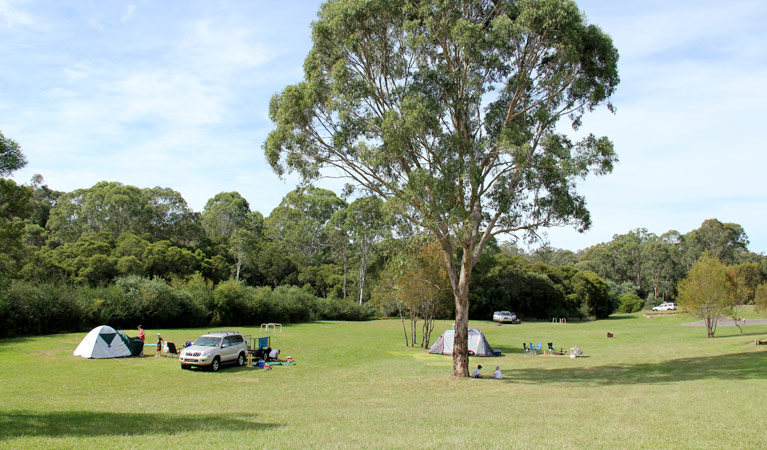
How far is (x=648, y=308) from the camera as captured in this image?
88438mm

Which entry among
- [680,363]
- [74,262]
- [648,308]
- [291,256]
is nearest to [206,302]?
[74,262]

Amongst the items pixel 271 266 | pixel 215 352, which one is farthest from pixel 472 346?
pixel 271 266

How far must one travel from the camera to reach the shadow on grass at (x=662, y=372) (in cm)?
1816

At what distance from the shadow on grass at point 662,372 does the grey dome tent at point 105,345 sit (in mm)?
18013

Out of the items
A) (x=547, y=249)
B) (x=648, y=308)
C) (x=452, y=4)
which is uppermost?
(x=452, y=4)

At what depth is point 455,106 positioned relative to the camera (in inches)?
759

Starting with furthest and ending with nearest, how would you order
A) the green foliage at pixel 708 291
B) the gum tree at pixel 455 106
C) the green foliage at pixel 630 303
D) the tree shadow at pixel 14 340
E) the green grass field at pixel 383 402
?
the green foliage at pixel 630 303
the green foliage at pixel 708 291
the tree shadow at pixel 14 340
the gum tree at pixel 455 106
the green grass field at pixel 383 402

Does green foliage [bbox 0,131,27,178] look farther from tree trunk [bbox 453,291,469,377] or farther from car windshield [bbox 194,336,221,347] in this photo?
tree trunk [bbox 453,291,469,377]

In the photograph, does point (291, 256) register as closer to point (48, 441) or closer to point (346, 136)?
point (346, 136)

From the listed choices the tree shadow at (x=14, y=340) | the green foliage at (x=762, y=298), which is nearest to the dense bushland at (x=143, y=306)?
the tree shadow at (x=14, y=340)

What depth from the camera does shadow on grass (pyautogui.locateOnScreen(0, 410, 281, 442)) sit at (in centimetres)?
840

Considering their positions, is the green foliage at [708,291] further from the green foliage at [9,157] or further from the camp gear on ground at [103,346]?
the green foliage at [9,157]

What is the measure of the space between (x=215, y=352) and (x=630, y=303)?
8166 centimetres

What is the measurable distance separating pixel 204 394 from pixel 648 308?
91.7 metres
